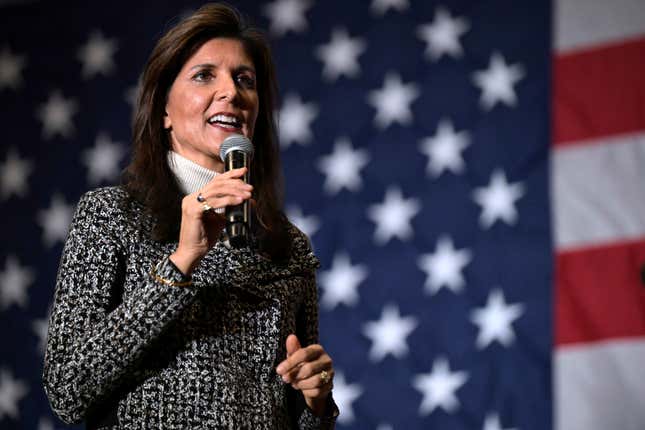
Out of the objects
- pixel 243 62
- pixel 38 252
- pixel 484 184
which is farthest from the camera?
pixel 38 252

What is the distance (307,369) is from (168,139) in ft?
1.82

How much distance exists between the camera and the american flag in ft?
9.37

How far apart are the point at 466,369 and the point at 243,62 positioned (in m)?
1.58

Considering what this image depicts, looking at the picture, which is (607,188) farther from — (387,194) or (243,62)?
(243,62)

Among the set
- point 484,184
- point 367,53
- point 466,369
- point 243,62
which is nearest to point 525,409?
point 466,369

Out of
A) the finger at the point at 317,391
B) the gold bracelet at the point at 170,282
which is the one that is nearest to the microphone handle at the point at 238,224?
the gold bracelet at the point at 170,282

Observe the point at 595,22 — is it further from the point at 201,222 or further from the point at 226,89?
the point at 201,222

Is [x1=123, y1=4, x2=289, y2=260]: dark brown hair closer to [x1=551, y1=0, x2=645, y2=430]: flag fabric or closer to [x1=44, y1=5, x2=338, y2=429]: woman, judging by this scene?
[x1=44, y1=5, x2=338, y2=429]: woman

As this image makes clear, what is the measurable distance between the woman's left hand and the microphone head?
312mm

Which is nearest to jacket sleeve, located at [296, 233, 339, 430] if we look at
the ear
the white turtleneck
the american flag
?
the white turtleneck

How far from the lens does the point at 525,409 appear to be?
113 inches

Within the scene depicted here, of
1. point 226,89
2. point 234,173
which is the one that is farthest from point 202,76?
point 234,173

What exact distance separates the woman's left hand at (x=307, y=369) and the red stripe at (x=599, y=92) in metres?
1.75

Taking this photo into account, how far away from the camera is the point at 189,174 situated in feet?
5.33
